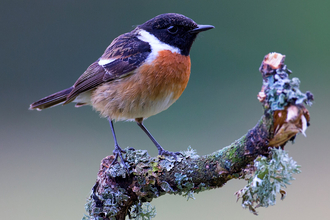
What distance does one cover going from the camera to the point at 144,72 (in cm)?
304

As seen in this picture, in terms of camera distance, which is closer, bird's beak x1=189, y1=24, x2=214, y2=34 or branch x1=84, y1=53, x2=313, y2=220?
branch x1=84, y1=53, x2=313, y2=220

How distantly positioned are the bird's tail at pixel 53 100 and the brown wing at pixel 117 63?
166 mm

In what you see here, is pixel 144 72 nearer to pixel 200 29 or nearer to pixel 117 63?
pixel 117 63

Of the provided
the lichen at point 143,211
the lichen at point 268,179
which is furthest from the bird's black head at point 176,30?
the lichen at point 268,179

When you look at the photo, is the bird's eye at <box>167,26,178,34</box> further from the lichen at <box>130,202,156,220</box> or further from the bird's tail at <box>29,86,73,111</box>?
the lichen at <box>130,202,156,220</box>

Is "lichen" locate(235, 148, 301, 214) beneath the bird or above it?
beneath

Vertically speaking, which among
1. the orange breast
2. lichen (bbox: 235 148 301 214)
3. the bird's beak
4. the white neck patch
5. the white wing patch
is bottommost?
lichen (bbox: 235 148 301 214)

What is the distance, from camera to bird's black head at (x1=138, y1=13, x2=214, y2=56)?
3.24 meters

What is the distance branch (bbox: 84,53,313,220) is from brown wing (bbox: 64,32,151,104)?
2.94ft

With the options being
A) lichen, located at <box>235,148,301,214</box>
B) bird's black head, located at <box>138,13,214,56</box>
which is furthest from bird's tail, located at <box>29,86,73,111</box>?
lichen, located at <box>235,148,301,214</box>

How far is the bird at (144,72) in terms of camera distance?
305 centimetres

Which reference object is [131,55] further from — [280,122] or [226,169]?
[280,122]

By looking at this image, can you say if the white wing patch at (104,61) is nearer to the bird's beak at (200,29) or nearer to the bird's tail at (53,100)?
the bird's tail at (53,100)

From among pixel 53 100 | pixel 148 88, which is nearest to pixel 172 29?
pixel 148 88
